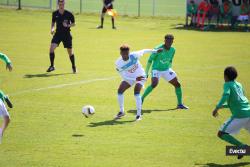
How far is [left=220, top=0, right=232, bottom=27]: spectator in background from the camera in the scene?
139 feet

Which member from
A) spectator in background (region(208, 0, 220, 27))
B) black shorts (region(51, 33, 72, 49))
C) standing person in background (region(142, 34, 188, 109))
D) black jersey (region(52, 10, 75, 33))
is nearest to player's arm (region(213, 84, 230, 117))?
standing person in background (region(142, 34, 188, 109))

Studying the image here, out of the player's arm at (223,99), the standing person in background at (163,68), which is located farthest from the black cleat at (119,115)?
the player's arm at (223,99)

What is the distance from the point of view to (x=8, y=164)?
39.5 ft

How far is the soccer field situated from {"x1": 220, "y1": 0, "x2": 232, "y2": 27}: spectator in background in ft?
26.0

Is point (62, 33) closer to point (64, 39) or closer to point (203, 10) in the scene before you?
point (64, 39)

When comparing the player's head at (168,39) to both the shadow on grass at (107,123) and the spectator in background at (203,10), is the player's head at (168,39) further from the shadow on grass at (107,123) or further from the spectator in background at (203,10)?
the spectator in background at (203,10)

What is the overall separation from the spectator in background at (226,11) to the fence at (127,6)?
8.51 m

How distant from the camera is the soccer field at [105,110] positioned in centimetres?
1274

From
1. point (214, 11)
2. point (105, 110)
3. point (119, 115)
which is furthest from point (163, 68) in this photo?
point (214, 11)

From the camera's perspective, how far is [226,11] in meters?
42.7

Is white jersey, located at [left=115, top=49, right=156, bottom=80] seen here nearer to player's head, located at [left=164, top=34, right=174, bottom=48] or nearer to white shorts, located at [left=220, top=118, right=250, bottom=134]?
player's head, located at [left=164, top=34, right=174, bottom=48]

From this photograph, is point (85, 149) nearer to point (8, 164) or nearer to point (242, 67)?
point (8, 164)

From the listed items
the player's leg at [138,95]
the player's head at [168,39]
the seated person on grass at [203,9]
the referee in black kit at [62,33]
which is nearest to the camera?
the player's leg at [138,95]

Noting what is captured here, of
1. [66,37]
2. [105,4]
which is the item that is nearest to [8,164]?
Answer: [66,37]
